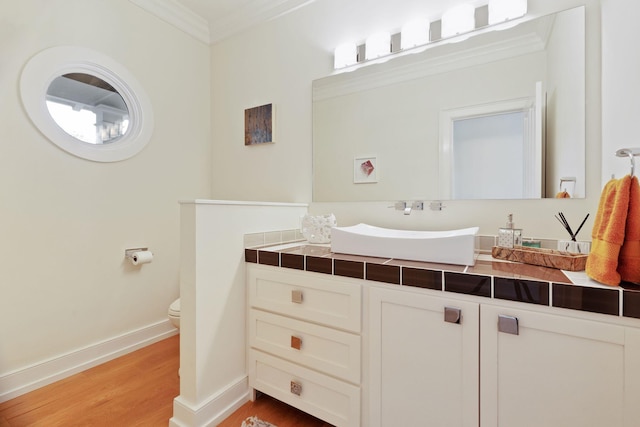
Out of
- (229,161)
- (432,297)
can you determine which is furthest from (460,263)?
(229,161)

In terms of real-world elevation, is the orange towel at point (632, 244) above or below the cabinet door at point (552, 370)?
above

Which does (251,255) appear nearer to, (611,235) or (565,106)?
(611,235)

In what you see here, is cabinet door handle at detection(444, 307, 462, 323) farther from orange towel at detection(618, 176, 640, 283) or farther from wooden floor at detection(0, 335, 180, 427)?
wooden floor at detection(0, 335, 180, 427)

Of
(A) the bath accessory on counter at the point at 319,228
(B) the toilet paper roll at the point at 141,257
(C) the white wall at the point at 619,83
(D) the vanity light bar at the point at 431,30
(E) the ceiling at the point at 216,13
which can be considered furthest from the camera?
(E) the ceiling at the point at 216,13

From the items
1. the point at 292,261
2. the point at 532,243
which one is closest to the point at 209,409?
the point at 292,261

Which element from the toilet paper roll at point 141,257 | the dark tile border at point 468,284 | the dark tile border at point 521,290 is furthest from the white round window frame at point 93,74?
the dark tile border at point 521,290

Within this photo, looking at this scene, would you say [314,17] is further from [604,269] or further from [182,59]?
[604,269]

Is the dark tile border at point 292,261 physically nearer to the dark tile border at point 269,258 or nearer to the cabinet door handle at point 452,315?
the dark tile border at point 269,258

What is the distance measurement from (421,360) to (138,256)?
182 cm

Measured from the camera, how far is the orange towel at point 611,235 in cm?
81

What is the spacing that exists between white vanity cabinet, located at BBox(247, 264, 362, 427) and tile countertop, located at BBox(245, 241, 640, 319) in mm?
69

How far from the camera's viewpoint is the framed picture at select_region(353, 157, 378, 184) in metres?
1.74

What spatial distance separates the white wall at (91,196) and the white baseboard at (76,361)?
2 centimetres

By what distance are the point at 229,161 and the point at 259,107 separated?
518 millimetres
